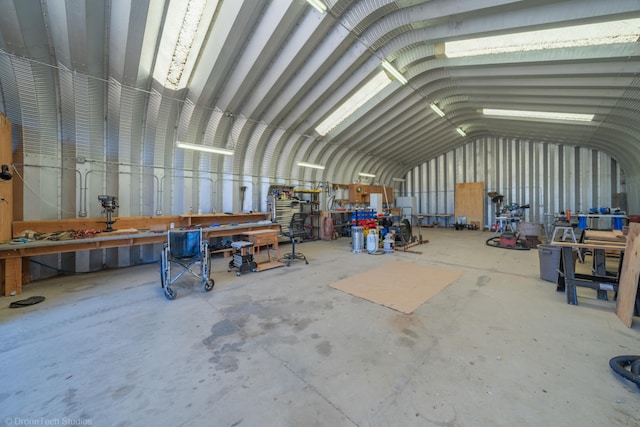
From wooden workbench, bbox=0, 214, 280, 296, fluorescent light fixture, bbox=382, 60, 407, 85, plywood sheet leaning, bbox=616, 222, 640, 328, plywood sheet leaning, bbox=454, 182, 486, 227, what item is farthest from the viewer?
plywood sheet leaning, bbox=454, 182, 486, 227

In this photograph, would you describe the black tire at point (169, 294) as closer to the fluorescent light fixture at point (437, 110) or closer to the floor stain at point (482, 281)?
the floor stain at point (482, 281)

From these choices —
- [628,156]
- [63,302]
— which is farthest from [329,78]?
[628,156]

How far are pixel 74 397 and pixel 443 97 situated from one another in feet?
30.9

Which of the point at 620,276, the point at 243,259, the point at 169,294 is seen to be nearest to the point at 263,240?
the point at 243,259

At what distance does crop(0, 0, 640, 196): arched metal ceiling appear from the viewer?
358 centimetres

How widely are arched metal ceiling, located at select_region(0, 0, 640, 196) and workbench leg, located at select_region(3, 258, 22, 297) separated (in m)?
→ 2.02

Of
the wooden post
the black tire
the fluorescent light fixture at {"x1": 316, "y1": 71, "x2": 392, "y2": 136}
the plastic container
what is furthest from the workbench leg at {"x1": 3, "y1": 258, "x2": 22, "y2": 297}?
the fluorescent light fixture at {"x1": 316, "y1": 71, "x2": 392, "y2": 136}

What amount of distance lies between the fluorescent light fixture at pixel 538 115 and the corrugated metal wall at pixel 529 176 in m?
3.71

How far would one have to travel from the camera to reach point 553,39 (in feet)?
13.2

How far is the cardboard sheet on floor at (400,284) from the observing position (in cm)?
310

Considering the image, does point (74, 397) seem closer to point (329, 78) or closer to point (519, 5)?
point (329, 78)

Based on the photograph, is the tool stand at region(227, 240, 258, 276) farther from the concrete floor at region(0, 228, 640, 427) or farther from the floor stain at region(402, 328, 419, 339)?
the floor stain at region(402, 328, 419, 339)

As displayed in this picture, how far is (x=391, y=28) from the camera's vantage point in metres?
4.31

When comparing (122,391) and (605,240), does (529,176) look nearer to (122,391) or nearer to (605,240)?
(605,240)
